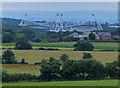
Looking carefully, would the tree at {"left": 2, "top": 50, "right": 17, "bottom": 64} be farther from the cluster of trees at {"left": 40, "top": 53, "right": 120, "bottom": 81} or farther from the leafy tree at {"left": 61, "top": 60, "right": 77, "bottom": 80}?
the leafy tree at {"left": 61, "top": 60, "right": 77, "bottom": 80}

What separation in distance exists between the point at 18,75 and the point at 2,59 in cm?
251

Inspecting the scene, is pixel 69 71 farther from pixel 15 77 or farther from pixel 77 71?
pixel 15 77

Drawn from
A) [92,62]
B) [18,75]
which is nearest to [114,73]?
[92,62]

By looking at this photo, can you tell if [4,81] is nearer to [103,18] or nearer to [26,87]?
[26,87]

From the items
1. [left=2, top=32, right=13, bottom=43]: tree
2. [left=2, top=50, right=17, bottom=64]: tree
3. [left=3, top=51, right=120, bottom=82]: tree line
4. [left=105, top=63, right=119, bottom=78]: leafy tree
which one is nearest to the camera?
[left=3, top=51, right=120, bottom=82]: tree line

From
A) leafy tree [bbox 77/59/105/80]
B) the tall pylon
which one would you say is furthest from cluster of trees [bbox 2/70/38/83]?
the tall pylon

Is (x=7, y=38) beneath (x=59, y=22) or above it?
beneath

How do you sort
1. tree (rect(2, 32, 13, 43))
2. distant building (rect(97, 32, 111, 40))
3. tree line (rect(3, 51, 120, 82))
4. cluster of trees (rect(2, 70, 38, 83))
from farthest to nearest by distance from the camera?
distant building (rect(97, 32, 111, 40))
tree (rect(2, 32, 13, 43))
tree line (rect(3, 51, 120, 82))
cluster of trees (rect(2, 70, 38, 83))

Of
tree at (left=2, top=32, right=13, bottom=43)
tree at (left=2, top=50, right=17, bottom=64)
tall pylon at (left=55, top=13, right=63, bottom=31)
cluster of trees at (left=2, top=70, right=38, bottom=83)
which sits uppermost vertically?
tall pylon at (left=55, top=13, right=63, bottom=31)

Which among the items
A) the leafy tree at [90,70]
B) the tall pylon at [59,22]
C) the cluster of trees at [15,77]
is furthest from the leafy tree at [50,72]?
the tall pylon at [59,22]

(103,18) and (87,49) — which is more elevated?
(103,18)

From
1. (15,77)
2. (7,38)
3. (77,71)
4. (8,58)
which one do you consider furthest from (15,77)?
(7,38)

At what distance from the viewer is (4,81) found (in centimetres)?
668

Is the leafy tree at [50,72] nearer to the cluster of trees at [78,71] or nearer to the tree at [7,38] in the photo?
the cluster of trees at [78,71]
